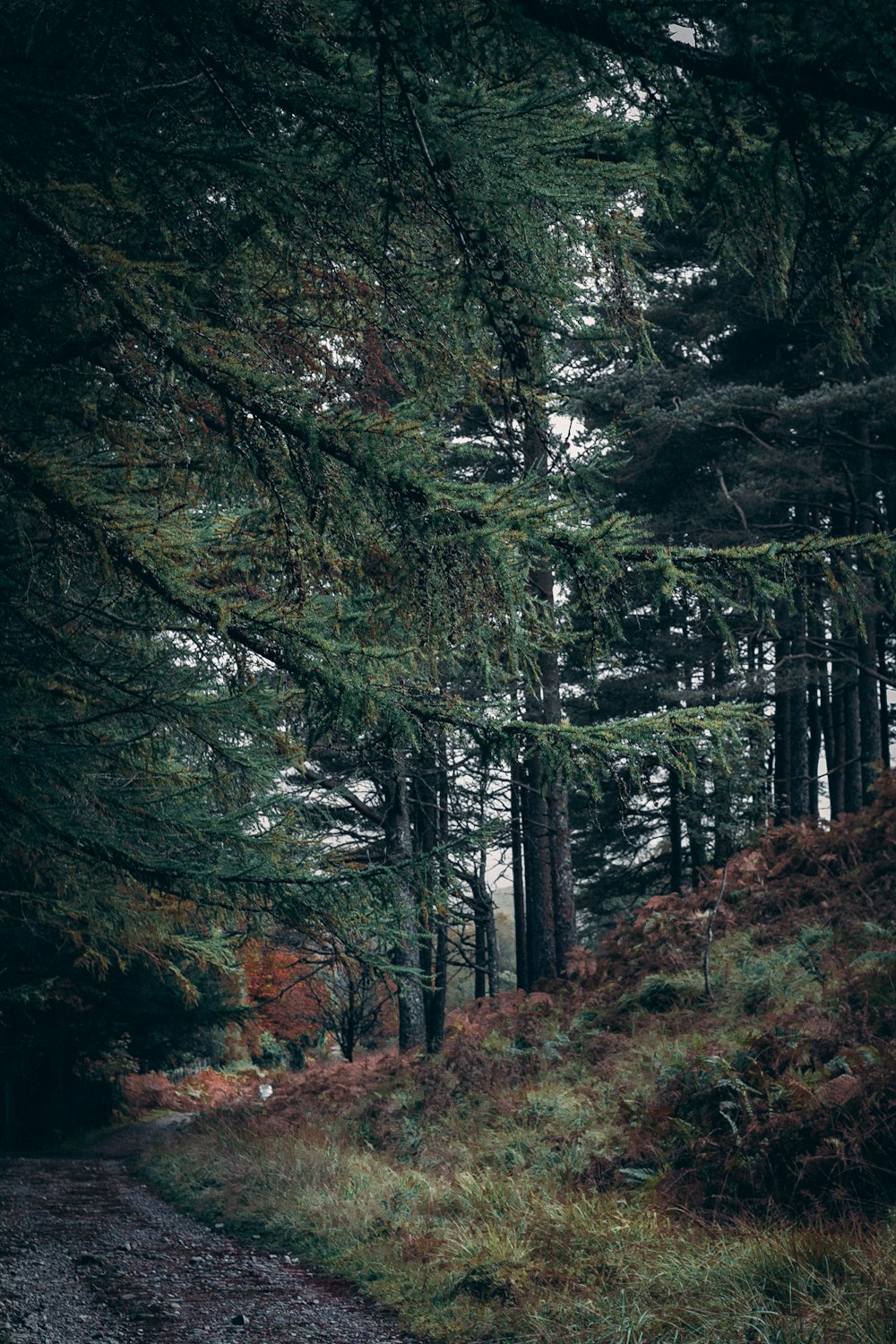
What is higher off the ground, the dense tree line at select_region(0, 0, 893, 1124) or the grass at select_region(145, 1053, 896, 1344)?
the dense tree line at select_region(0, 0, 893, 1124)

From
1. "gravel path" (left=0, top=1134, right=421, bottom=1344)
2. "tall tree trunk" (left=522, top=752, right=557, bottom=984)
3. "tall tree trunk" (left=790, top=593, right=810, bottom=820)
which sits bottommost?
"gravel path" (left=0, top=1134, right=421, bottom=1344)

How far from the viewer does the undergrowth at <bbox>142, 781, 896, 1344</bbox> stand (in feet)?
12.8

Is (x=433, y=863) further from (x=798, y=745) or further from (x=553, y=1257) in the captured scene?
(x=798, y=745)

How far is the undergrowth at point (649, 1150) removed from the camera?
3908mm

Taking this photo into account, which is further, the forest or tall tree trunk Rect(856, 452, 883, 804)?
tall tree trunk Rect(856, 452, 883, 804)

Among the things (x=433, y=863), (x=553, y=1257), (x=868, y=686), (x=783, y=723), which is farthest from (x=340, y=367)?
(x=783, y=723)

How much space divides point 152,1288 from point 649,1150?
3.34 metres

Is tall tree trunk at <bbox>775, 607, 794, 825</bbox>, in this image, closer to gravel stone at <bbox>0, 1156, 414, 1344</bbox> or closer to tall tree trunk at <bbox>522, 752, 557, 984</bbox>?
tall tree trunk at <bbox>522, 752, 557, 984</bbox>

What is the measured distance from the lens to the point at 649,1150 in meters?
5.84

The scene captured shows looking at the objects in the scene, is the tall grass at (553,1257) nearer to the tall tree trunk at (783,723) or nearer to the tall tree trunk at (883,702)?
the tall tree trunk at (883,702)

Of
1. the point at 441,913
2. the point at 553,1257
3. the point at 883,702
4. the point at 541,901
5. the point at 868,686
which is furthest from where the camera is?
the point at 883,702

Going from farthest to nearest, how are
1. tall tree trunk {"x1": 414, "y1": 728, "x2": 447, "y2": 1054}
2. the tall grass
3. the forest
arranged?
tall tree trunk {"x1": 414, "y1": 728, "x2": 447, "y2": 1054} → the tall grass → the forest

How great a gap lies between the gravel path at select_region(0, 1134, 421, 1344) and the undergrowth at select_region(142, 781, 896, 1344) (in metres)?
0.31

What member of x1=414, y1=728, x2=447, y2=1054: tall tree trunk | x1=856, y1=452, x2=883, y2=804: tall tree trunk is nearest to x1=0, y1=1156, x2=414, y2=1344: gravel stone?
x1=414, y1=728, x2=447, y2=1054: tall tree trunk
